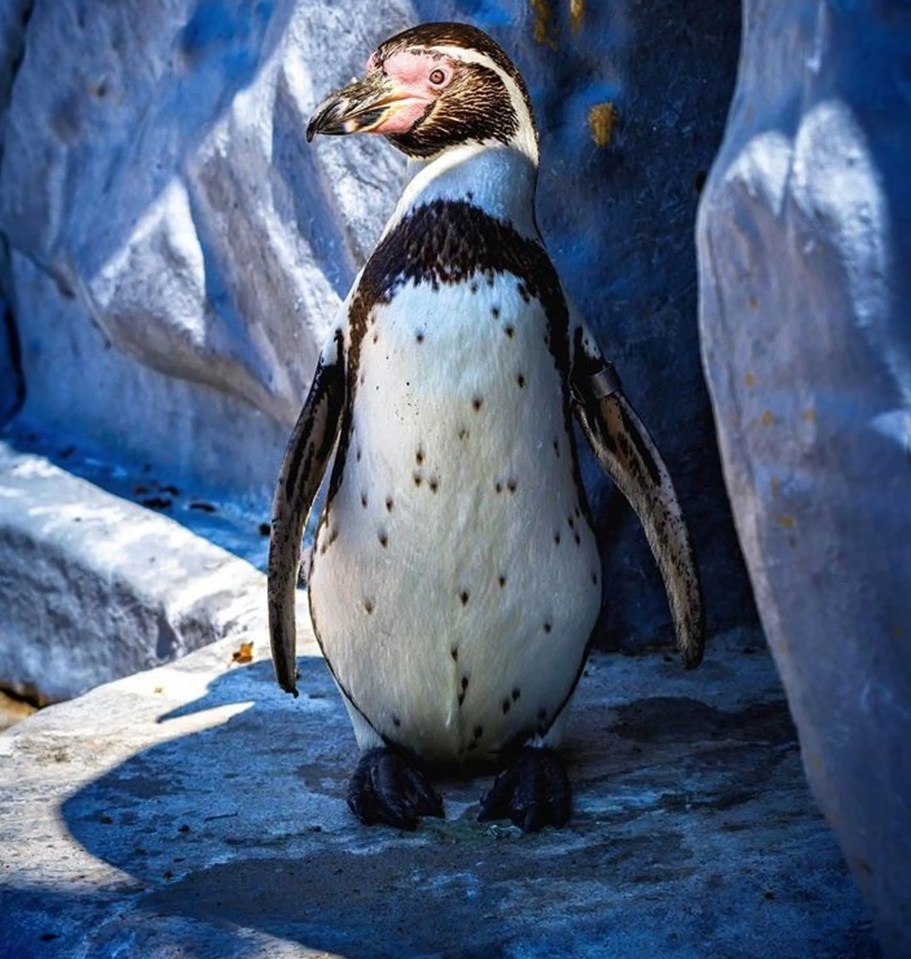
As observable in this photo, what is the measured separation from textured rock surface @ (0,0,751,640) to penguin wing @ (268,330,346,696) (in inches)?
29.3

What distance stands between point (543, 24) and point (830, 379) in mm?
1753

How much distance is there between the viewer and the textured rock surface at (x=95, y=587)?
12.8 ft

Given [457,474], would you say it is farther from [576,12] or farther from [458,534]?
[576,12]

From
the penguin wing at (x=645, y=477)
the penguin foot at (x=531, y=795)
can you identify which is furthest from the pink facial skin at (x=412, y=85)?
the penguin foot at (x=531, y=795)

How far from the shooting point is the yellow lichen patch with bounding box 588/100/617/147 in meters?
3.20

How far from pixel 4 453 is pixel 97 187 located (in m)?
0.74

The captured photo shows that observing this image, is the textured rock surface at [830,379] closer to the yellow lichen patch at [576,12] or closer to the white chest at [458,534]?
the white chest at [458,534]

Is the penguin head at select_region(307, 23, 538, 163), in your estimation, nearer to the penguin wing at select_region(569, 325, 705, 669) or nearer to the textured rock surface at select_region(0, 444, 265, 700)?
the penguin wing at select_region(569, 325, 705, 669)

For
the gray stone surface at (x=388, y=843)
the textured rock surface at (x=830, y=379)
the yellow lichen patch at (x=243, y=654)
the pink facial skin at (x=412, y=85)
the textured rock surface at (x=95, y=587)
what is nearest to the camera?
the textured rock surface at (x=830, y=379)

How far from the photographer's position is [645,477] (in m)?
2.64

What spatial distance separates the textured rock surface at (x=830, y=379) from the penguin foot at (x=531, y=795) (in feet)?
2.34

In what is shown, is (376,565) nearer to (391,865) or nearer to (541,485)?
(541,485)

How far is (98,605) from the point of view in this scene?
163 inches

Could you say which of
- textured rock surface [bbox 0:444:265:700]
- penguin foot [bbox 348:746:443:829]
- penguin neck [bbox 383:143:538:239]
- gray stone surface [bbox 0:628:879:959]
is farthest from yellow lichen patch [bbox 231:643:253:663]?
penguin neck [bbox 383:143:538:239]
